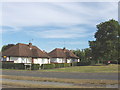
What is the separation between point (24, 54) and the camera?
5241 centimetres

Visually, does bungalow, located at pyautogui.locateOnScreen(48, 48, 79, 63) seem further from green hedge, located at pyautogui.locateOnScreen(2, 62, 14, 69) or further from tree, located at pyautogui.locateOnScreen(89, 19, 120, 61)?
green hedge, located at pyautogui.locateOnScreen(2, 62, 14, 69)

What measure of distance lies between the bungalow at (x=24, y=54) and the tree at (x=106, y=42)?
1880 centimetres

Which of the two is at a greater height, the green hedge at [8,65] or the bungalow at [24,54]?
the bungalow at [24,54]

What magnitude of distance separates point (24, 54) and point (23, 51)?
1277 millimetres

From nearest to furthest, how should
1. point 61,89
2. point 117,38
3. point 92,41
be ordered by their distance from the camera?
point 61,89 → point 117,38 → point 92,41

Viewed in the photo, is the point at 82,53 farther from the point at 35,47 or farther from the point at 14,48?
the point at 14,48

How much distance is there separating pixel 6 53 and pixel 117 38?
35813mm

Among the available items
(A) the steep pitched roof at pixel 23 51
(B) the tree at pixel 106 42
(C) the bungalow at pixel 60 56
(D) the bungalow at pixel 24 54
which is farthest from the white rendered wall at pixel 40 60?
(B) the tree at pixel 106 42

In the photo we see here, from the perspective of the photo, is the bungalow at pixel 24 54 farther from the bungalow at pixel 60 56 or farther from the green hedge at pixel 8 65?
the bungalow at pixel 60 56

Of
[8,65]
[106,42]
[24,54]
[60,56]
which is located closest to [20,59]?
[24,54]

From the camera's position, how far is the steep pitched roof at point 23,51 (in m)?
51.9

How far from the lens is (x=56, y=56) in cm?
6719

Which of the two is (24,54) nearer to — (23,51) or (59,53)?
(23,51)

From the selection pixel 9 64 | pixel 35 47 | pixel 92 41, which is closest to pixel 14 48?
pixel 35 47
